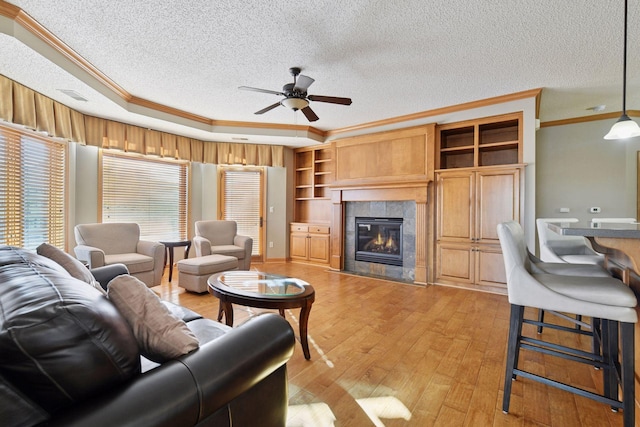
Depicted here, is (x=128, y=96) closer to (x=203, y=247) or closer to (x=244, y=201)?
(x=203, y=247)

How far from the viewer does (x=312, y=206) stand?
6098mm

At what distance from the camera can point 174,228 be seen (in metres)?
5.32

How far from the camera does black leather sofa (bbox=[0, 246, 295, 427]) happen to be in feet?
2.04

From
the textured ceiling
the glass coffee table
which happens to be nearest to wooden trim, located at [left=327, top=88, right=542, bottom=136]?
the textured ceiling

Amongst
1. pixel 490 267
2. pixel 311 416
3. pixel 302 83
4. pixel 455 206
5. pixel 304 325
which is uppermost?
pixel 302 83

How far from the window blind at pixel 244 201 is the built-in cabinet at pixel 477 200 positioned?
11.2 feet

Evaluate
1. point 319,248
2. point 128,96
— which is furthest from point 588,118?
point 128,96

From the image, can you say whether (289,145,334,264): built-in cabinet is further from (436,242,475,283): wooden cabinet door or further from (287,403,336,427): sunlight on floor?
(287,403,336,427): sunlight on floor

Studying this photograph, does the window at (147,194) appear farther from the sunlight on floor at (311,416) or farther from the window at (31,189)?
the sunlight on floor at (311,416)

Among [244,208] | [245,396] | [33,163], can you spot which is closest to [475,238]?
[245,396]

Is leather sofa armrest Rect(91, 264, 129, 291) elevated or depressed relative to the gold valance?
depressed

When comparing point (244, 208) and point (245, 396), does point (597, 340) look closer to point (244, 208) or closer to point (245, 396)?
point (245, 396)

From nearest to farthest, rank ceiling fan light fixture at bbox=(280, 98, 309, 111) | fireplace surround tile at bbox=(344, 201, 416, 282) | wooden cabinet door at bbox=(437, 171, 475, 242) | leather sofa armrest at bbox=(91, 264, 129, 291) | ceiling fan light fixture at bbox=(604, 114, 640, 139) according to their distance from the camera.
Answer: leather sofa armrest at bbox=(91, 264, 129, 291), ceiling fan light fixture at bbox=(604, 114, 640, 139), ceiling fan light fixture at bbox=(280, 98, 309, 111), wooden cabinet door at bbox=(437, 171, 475, 242), fireplace surround tile at bbox=(344, 201, 416, 282)

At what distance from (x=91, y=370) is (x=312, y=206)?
5.44 metres
